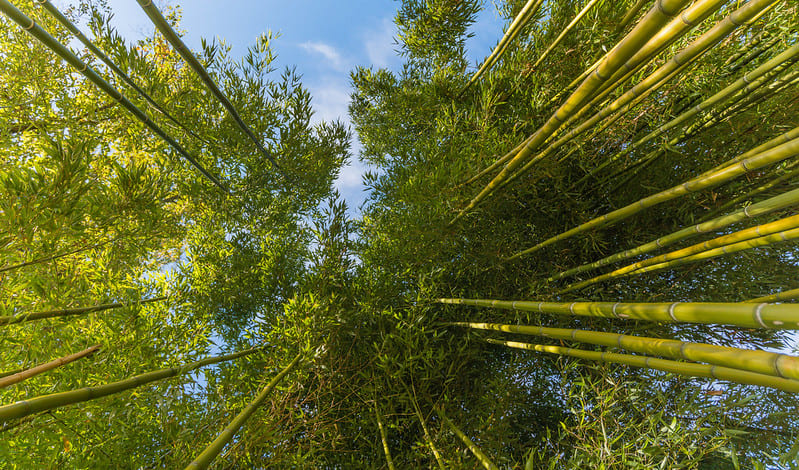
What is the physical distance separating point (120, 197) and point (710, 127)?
3.83m

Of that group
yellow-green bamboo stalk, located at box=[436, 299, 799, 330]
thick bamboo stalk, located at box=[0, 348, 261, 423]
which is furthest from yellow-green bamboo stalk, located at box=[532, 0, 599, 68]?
thick bamboo stalk, located at box=[0, 348, 261, 423]

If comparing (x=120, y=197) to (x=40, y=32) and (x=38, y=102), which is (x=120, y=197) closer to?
(x=40, y=32)

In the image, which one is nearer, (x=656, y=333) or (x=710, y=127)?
(x=710, y=127)

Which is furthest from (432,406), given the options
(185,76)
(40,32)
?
(185,76)

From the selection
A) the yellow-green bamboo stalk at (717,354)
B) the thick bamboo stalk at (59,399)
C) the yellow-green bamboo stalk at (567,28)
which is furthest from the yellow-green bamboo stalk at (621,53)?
the thick bamboo stalk at (59,399)

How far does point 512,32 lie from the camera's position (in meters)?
2.45

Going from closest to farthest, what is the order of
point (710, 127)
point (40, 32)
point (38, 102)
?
point (40, 32), point (710, 127), point (38, 102)

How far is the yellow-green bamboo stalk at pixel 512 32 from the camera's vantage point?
2.12m

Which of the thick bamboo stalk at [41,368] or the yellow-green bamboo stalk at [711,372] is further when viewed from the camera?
the thick bamboo stalk at [41,368]

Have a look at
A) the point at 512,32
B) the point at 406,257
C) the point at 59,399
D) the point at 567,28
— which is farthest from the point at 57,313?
the point at 567,28

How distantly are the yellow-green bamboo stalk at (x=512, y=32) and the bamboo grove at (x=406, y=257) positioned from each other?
0.04m

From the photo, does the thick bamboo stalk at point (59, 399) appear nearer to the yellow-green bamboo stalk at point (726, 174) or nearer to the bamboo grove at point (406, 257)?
the bamboo grove at point (406, 257)

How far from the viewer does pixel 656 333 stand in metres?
2.49

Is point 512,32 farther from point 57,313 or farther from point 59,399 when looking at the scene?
point 57,313
